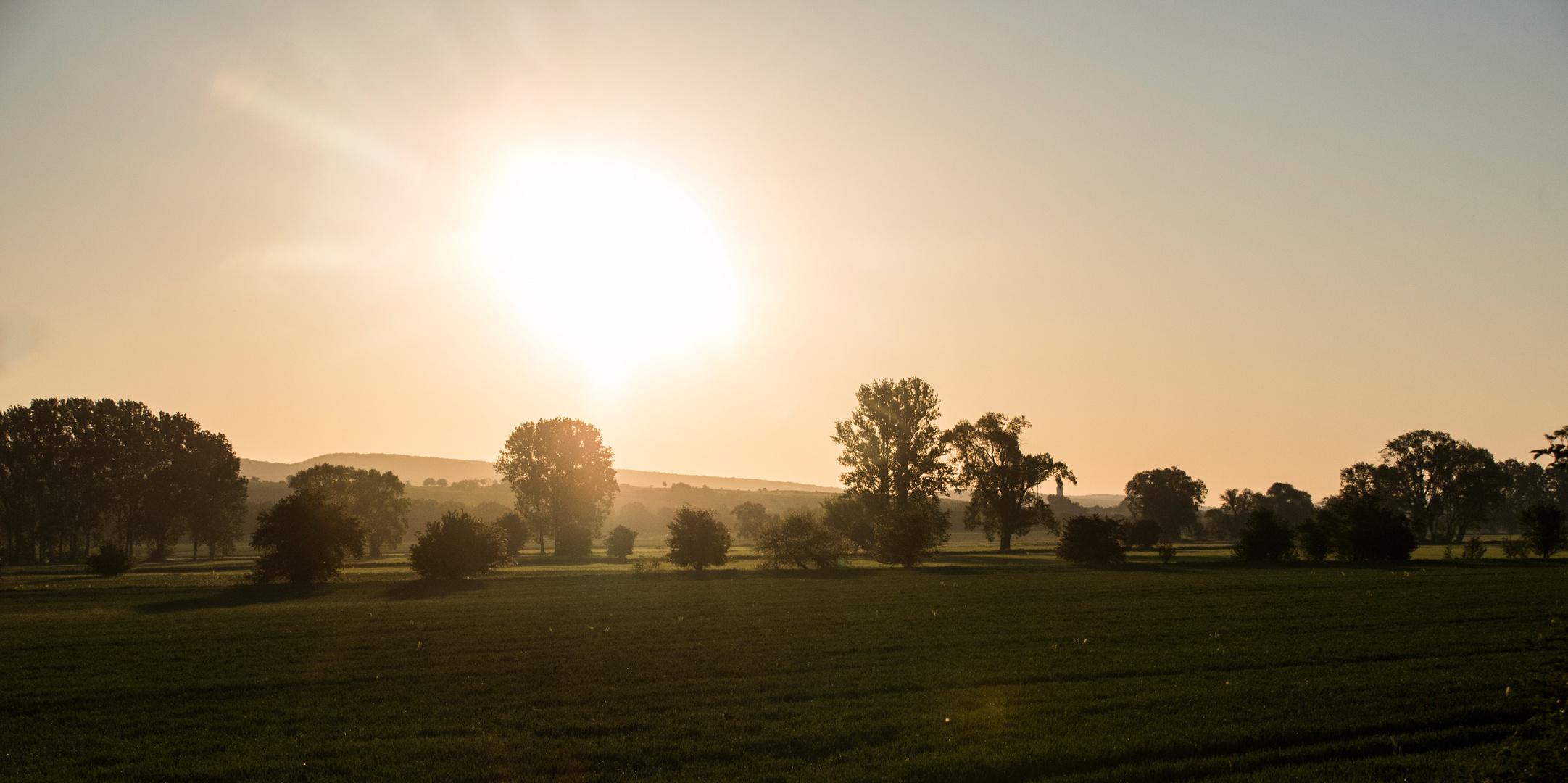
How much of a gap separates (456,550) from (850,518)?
45.2 meters

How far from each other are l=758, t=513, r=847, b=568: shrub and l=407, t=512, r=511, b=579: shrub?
2114 centimetres

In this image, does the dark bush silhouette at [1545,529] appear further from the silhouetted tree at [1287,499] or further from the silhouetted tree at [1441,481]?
the silhouetted tree at [1287,499]

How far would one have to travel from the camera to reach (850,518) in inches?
3433

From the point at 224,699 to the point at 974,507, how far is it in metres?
76.6

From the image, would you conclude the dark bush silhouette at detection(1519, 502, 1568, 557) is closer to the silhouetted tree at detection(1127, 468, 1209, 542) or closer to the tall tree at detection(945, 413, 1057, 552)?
the tall tree at detection(945, 413, 1057, 552)

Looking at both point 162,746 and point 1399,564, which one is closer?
point 162,746

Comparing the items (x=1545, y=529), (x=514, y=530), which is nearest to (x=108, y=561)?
(x=514, y=530)

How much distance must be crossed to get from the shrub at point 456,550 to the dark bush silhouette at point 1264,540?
60.7 m

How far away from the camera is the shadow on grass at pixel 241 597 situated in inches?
1447

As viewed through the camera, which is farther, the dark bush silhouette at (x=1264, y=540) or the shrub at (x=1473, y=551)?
the dark bush silhouette at (x=1264, y=540)

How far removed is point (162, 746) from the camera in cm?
1366

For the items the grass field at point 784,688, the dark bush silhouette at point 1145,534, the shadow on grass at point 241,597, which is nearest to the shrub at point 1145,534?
the dark bush silhouette at point 1145,534

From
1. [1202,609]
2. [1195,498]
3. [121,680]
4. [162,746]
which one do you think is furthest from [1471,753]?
[1195,498]

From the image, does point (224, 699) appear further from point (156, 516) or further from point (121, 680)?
point (156, 516)
